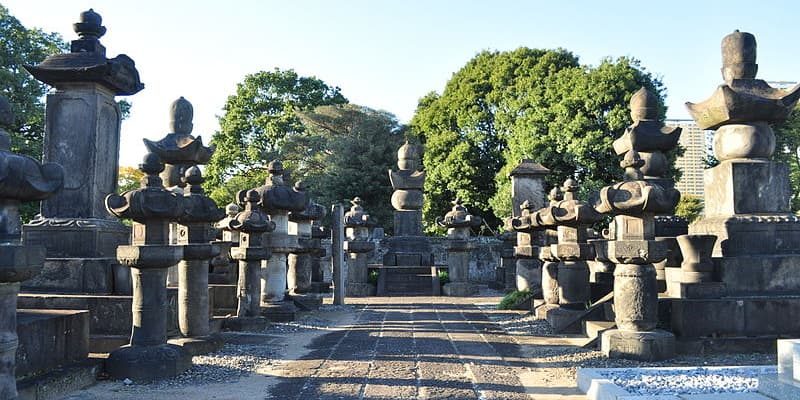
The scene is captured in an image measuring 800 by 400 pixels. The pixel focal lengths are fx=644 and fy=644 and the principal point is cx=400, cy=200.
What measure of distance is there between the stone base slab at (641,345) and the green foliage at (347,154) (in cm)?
2618

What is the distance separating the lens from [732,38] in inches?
352

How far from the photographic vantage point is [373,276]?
797 inches

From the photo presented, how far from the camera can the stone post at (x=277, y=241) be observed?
12.1m

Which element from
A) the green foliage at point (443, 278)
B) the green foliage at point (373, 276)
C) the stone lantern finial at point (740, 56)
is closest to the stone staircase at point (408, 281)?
the green foliage at point (373, 276)

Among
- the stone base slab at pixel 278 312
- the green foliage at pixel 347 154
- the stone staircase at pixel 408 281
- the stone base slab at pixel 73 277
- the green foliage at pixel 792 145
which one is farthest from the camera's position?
the green foliage at pixel 347 154

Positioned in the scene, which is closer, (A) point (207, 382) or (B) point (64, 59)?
(A) point (207, 382)

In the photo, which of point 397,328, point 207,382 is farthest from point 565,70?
point 207,382

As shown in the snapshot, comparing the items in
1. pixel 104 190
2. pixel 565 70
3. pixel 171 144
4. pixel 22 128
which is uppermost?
pixel 565 70

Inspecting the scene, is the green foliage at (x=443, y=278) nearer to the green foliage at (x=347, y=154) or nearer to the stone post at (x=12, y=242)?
the green foliage at (x=347, y=154)

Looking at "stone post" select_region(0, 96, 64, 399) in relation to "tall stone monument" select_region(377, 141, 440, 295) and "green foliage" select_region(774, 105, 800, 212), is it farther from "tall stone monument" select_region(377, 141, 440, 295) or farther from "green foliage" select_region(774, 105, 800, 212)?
"green foliage" select_region(774, 105, 800, 212)

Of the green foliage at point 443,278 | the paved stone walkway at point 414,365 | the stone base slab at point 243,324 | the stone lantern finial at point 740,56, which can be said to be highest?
the stone lantern finial at point 740,56

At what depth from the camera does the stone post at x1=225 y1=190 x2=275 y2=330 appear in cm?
1065

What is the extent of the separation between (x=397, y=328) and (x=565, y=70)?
21987mm

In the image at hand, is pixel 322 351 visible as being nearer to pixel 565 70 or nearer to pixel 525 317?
pixel 525 317
